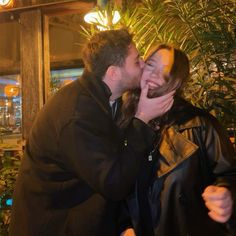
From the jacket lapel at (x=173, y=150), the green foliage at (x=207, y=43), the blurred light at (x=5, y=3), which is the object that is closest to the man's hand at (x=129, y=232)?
the jacket lapel at (x=173, y=150)

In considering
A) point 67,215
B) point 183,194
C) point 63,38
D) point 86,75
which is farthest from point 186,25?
point 63,38

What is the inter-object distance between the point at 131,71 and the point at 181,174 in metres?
0.67

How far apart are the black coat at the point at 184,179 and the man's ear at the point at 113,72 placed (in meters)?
0.41

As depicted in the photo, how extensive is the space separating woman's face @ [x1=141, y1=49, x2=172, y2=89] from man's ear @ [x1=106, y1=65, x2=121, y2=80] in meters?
0.16

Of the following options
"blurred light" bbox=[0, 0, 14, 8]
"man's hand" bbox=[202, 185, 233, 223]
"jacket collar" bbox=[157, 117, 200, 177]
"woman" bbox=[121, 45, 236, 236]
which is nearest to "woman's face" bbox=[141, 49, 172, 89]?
"woman" bbox=[121, 45, 236, 236]

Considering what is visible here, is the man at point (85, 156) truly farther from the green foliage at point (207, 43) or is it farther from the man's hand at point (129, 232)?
the green foliage at point (207, 43)

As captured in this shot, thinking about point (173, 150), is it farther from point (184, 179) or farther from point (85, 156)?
point (85, 156)

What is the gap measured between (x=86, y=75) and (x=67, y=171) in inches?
21.6

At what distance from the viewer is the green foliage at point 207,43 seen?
2.97 metres

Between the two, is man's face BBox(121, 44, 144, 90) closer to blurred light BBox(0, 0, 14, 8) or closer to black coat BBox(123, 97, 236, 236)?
black coat BBox(123, 97, 236, 236)

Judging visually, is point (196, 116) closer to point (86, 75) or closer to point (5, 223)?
point (86, 75)

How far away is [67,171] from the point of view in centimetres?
202

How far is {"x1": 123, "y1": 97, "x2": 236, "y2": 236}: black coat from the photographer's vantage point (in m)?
2.05

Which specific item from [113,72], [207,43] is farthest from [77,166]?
[207,43]
